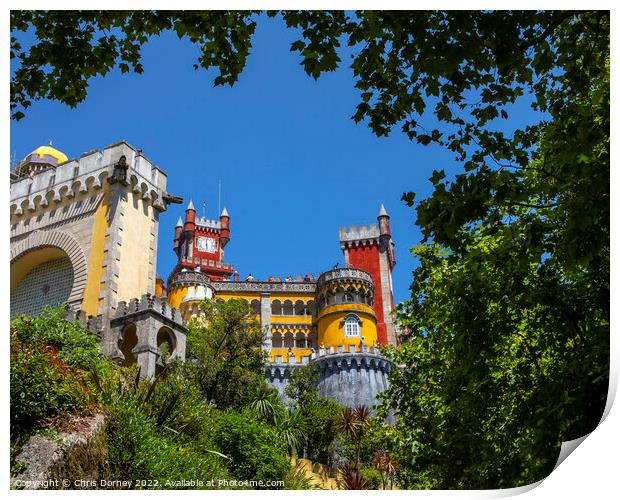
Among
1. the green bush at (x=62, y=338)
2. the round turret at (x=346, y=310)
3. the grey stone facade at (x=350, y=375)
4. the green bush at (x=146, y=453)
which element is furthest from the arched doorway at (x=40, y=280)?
the round turret at (x=346, y=310)

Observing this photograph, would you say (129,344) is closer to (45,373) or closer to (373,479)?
(45,373)

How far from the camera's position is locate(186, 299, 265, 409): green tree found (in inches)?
800

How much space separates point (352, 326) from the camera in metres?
42.9

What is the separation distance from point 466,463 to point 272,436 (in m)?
7.94

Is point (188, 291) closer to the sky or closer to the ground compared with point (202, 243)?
closer to the ground

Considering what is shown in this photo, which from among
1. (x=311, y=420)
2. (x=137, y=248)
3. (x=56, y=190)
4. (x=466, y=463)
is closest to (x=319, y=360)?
(x=311, y=420)

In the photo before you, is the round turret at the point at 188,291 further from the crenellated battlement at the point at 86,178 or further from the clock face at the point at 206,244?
the crenellated battlement at the point at 86,178

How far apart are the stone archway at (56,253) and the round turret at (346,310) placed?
26354mm

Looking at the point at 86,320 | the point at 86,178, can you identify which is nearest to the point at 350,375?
the point at 86,320

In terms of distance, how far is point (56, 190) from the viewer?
17.2m

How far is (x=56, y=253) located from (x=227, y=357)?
789 cm

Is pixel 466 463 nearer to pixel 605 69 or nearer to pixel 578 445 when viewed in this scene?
pixel 578 445

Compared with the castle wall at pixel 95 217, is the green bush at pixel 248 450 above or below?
below

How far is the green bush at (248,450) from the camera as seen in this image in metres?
14.5
